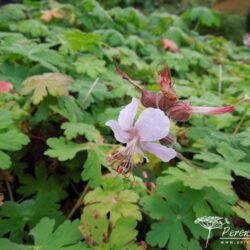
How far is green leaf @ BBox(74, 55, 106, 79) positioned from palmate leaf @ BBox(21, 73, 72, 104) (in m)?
0.31

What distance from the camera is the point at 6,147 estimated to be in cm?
104

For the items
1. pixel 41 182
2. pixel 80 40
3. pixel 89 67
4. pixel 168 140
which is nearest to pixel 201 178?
pixel 168 140

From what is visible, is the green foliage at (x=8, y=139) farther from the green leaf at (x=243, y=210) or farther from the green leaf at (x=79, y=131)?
the green leaf at (x=243, y=210)

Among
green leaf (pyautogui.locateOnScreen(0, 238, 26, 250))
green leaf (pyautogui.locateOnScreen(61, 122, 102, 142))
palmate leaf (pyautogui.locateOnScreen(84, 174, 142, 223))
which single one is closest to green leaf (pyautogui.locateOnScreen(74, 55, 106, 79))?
green leaf (pyautogui.locateOnScreen(61, 122, 102, 142))

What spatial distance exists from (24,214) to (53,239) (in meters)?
0.17

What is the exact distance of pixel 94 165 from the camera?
3.70 feet

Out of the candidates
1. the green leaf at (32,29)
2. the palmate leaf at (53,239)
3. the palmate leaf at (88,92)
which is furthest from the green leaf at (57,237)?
the green leaf at (32,29)

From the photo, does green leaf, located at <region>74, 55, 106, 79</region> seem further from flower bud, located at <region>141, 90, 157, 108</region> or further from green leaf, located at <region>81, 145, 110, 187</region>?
flower bud, located at <region>141, 90, 157, 108</region>

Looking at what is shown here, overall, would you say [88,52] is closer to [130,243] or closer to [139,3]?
[130,243]

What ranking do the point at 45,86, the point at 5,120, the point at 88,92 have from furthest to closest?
the point at 88,92 → the point at 45,86 → the point at 5,120

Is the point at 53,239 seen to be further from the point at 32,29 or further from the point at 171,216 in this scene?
the point at 32,29

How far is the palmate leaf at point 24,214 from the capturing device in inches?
40.3

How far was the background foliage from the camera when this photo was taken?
3.21ft

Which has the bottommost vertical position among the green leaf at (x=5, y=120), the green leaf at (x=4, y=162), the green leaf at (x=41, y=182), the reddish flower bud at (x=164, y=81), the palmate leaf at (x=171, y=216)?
the green leaf at (x=41, y=182)
